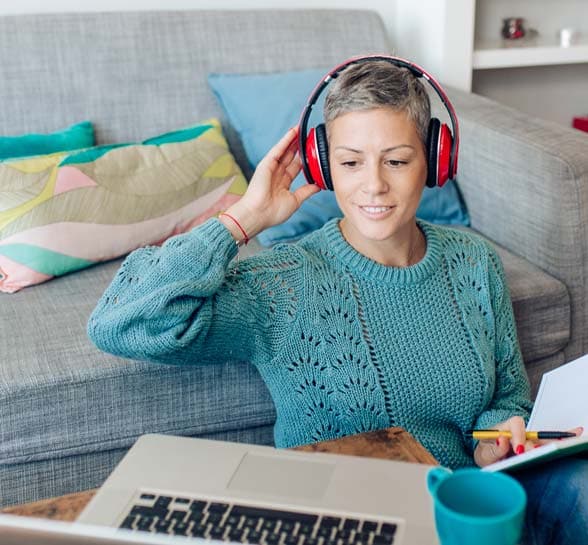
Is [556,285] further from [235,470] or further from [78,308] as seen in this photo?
[235,470]

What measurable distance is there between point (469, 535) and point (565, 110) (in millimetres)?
2379

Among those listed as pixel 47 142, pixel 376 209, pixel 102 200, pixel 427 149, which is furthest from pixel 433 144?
pixel 47 142

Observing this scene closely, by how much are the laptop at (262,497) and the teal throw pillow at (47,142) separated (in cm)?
109

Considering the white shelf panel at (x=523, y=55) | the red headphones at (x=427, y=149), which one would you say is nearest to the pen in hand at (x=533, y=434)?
the red headphones at (x=427, y=149)

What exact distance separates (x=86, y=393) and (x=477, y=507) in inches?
34.8

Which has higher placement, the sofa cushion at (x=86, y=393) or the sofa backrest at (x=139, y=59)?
the sofa backrest at (x=139, y=59)

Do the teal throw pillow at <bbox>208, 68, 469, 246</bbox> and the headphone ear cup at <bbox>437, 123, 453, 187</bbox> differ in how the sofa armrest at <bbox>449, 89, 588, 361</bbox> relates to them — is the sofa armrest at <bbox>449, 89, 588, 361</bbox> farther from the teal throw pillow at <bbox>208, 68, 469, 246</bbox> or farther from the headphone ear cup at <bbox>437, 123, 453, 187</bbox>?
the headphone ear cup at <bbox>437, 123, 453, 187</bbox>

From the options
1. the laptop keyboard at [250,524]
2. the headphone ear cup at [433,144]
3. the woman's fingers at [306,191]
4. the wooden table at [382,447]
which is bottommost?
the wooden table at [382,447]

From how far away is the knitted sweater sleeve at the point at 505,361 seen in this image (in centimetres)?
136

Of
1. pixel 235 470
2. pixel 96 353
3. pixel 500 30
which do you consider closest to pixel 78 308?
pixel 96 353

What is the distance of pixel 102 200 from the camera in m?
1.84

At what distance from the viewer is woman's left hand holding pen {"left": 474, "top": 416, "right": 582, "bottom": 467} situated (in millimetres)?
1140

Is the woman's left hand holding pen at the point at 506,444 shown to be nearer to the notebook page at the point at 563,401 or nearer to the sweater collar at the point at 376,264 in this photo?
the notebook page at the point at 563,401

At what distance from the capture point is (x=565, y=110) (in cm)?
287
